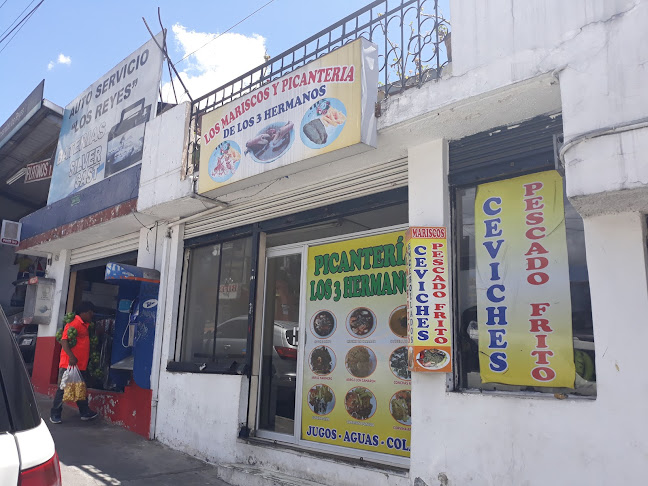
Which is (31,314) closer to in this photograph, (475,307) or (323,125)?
(323,125)

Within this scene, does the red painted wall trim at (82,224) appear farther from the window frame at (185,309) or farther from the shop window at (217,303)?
the shop window at (217,303)

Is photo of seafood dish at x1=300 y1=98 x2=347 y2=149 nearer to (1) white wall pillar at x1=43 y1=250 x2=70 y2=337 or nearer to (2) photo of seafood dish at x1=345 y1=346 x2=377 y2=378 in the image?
(2) photo of seafood dish at x1=345 y1=346 x2=377 y2=378

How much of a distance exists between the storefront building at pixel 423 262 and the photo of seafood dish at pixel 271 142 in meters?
0.03

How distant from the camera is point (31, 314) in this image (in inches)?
420

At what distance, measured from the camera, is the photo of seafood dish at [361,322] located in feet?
18.8

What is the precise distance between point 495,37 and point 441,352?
2.60 meters

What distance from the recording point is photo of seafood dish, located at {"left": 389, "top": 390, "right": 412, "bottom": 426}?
523 cm

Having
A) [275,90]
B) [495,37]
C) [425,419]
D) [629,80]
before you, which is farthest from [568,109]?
[275,90]

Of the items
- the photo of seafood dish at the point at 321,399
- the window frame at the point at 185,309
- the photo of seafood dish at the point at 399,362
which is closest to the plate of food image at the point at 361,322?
the photo of seafood dish at the point at 399,362

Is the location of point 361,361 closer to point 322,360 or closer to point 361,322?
point 361,322

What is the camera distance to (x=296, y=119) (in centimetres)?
538

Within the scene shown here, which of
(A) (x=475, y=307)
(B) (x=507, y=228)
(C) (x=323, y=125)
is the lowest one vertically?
(A) (x=475, y=307)

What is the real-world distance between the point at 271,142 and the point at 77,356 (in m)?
5.08

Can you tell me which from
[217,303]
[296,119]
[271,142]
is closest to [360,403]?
[217,303]
